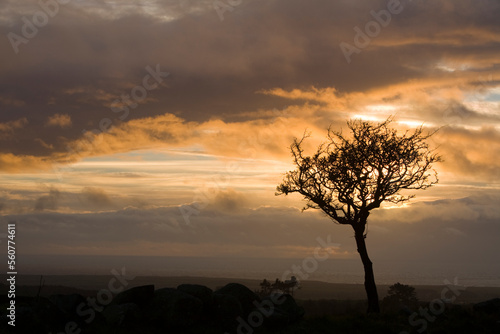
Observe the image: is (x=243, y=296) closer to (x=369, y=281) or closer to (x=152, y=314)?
(x=152, y=314)

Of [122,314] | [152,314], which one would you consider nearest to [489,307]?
[152,314]

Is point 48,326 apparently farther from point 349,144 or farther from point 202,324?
point 349,144

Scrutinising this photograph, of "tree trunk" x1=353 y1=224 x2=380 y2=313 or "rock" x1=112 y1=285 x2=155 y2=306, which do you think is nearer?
"rock" x1=112 y1=285 x2=155 y2=306

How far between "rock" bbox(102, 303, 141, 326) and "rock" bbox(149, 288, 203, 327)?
0.98 meters

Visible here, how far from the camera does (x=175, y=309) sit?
3153 cm

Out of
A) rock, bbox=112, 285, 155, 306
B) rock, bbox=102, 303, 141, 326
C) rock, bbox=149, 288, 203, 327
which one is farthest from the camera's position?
rock, bbox=112, 285, 155, 306

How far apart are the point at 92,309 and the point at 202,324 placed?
6887 mm

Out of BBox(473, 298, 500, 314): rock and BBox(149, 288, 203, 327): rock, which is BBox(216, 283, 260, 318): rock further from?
BBox(473, 298, 500, 314): rock

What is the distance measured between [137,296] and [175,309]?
2.82m

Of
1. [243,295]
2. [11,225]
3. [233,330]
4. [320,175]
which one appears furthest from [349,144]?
[11,225]

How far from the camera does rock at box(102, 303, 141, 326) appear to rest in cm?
3064

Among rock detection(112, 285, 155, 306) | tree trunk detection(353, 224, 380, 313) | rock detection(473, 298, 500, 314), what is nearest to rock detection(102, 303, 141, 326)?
rock detection(112, 285, 155, 306)

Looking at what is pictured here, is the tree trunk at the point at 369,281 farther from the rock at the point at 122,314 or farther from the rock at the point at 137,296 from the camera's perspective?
the rock at the point at 122,314

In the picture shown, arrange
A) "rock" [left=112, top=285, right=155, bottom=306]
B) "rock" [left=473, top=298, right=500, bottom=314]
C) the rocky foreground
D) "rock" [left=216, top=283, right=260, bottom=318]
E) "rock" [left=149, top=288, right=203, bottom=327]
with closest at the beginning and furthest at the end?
the rocky foreground → "rock" [left=149, top=288, right=203, bottom=327] → "rock" [left=112, top=285, right=155, bottom=306] → "rock" [left=473, top=298, right=500, bottom=314] → "rock" [left=216, top=283, right=260, bottom=318]
